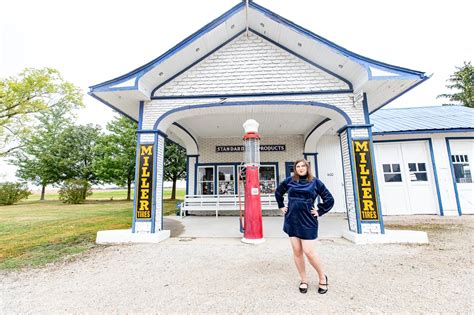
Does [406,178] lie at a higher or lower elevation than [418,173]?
lower

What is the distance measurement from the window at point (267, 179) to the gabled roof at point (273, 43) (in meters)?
5.46

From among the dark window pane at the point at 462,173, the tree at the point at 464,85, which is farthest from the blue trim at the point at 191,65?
the tree at the point at 464,85

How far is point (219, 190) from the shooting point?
1027 centimetres

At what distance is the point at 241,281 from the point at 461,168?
10.7m

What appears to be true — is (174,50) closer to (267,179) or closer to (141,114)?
(141,114)

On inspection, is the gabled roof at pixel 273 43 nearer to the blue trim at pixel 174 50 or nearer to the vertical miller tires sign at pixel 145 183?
the blue trim at pixel 174 50

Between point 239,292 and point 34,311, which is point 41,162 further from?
point 239,292

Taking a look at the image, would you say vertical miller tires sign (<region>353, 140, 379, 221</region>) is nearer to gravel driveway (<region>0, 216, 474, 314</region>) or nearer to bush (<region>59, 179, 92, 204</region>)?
gravel driveway (<region>0, 216, 474, 314</region>)

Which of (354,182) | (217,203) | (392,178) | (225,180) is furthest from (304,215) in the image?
(392,178)

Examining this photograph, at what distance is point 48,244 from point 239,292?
17.2 ft

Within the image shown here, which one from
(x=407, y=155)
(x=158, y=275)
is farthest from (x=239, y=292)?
(x=407, y=155)

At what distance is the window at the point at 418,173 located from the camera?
28.2 feet

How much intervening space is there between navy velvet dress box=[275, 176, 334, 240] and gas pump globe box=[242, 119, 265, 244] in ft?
7.04

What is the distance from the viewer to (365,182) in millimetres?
4859
